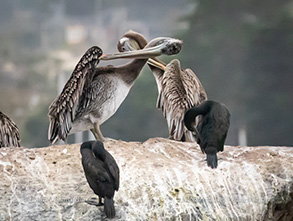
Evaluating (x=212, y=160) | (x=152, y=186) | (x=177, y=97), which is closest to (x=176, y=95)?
(x=177, y=97)

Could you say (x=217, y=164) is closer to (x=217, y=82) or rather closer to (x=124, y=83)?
(x=124, y=83)

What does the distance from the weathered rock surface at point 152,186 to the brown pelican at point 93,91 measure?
2.15 feet

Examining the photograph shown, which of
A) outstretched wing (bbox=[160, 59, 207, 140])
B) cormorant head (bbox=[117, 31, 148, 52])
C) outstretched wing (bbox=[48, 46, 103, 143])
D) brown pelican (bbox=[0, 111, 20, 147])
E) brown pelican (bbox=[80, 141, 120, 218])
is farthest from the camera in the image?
cormorant head (bbox=[117, 31, 148, 52])

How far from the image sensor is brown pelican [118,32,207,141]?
4.60 meters

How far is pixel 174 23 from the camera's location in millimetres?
7211

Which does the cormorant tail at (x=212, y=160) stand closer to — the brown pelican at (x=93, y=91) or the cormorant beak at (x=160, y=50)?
the brown pelican at (x=93, y=91)

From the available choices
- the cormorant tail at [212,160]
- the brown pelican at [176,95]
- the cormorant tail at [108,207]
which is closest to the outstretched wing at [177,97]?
the brown pelican at [176,95]

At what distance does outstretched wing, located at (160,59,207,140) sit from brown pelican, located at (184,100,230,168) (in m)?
0.93

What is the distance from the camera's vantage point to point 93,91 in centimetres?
431

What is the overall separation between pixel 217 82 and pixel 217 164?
12.8 feet

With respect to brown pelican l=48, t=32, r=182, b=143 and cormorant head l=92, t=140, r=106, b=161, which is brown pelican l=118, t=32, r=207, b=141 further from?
cormorant head l=92, t=140, r=106, b=161

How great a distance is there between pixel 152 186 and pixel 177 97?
1.73 meters

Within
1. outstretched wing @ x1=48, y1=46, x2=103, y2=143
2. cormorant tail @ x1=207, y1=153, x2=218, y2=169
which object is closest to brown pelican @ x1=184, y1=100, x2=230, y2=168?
cormorant tail @ x1=207, y1=153, x2=218, y2=169

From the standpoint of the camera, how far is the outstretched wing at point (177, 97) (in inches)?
181
